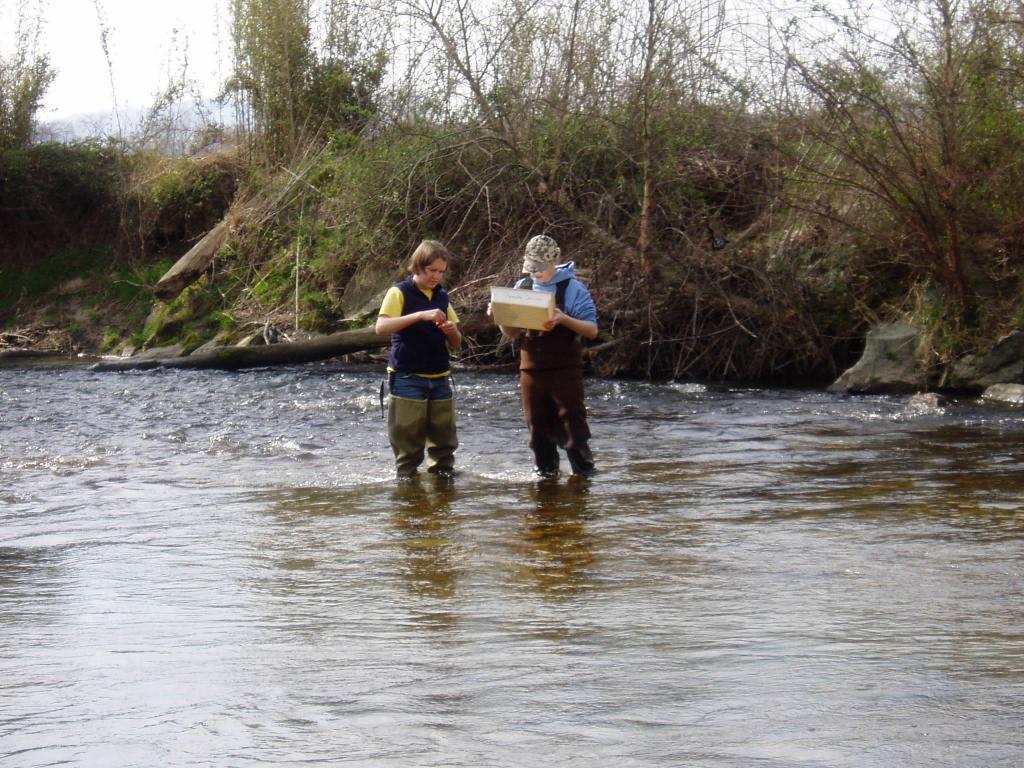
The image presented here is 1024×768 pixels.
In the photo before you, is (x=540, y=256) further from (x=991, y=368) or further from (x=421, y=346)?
(x=991, y=368)

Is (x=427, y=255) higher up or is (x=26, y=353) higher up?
(x=427, y=255)

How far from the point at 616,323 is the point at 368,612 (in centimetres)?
1132

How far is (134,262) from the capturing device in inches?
1069

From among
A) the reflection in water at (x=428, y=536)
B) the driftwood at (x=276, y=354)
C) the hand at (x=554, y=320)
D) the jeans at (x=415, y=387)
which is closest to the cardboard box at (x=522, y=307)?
the hand at (x=554, y=320)

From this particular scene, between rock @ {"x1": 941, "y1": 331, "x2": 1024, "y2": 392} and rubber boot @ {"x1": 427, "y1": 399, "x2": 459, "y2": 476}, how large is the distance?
6897 millimetres

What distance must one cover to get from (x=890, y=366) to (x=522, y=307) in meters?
7.32

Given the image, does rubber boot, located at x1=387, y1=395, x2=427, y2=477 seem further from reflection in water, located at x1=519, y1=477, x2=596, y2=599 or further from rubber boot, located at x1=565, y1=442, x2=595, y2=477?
rubber boot, located at x1=565, y1=442, x2=595, y2=477

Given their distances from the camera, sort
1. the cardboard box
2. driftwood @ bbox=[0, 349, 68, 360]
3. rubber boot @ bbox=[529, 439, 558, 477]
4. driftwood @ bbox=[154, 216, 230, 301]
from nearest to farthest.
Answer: the cardboard box → rubber boot @ bbox=[529, 439, 558, 477] → driftwood @ bbox=[0, 349, 68, 360] → driftwood @ bbox=[154, 216, 230, 301]

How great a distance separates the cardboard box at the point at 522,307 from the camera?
7887 mm

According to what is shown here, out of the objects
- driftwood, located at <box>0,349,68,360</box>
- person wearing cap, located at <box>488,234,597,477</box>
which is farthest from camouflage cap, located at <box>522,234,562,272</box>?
driftwood, located at <box>0,349,68,360</box>

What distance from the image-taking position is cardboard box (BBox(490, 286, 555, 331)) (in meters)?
7.89

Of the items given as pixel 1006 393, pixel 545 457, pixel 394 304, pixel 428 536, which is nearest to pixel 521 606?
pixel 428 536

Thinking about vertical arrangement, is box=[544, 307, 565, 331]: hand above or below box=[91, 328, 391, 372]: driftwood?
above

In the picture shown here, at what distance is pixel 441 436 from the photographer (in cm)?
880
